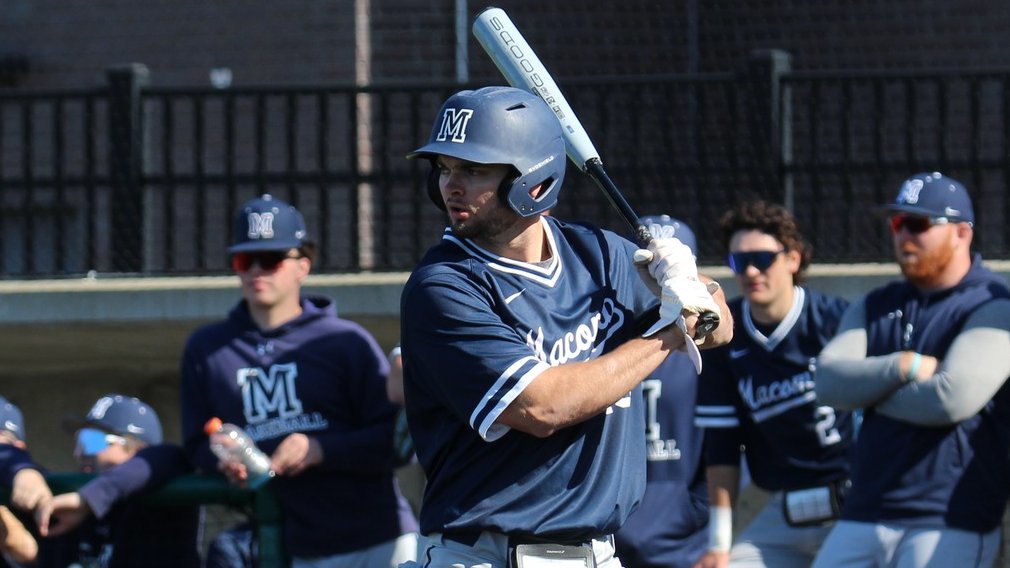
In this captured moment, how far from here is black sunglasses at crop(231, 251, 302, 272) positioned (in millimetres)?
6133

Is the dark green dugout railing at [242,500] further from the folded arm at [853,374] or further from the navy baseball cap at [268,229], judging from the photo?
the folded arm at [853,374]

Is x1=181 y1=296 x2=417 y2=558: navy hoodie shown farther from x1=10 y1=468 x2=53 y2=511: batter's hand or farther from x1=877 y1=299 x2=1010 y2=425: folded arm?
x1=877 y1=299 x2=1010 y2=425: folded arm

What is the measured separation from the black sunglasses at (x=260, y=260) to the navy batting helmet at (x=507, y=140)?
2404mm

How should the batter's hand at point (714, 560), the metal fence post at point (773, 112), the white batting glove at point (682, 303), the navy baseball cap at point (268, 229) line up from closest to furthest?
the white batting glove at point (682, 303) < the batter's hand at point (714, 560) < the navy baseball cap at point (268, 229) < the metal fence post at point (773, 112)

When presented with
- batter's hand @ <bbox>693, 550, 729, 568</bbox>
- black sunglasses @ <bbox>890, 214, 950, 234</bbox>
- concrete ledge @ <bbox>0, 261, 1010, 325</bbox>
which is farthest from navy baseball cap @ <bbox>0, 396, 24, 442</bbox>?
black sunglasses @ <bbox>890, 214, 950, 234</bbox>

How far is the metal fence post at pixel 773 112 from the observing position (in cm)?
831

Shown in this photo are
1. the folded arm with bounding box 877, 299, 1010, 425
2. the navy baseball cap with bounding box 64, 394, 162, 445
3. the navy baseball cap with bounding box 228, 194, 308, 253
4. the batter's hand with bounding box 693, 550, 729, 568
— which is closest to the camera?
the folded arm with bounding box 877, 299, 1010, 425

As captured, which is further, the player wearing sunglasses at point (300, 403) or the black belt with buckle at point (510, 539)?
the player wearing sunglasses at point (300, 403)

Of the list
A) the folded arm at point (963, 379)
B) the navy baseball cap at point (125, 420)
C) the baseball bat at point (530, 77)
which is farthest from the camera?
the navy baseball cap at point (125, 420)

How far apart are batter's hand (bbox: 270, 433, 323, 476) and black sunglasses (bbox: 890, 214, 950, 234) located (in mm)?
2210

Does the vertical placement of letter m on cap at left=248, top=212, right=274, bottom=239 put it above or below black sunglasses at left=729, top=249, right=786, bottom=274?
above

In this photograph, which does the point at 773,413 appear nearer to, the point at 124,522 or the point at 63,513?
the point at 124,522

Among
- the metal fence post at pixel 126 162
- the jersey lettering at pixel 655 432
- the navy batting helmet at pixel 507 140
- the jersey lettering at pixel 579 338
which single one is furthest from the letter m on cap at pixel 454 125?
the metal fence post at pixel 126 162

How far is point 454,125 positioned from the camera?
3.71 m
